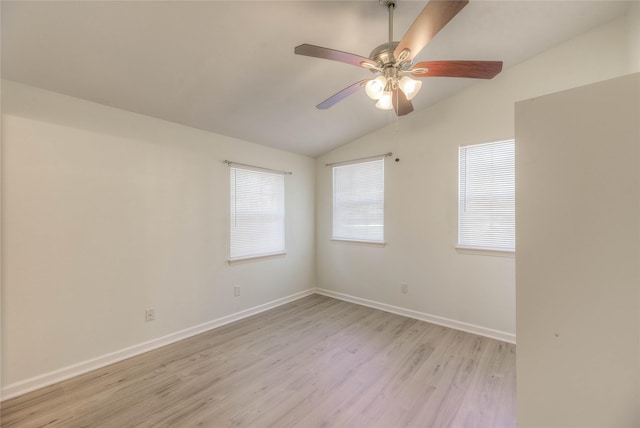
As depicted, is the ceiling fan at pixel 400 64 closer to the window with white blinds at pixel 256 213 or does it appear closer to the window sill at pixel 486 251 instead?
the window sill at pixel 486 251

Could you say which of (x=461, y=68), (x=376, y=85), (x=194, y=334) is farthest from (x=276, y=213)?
(x=461, y=68)

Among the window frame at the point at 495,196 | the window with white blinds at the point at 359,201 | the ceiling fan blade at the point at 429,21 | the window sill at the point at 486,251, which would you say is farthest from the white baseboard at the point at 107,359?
the ceiling fan blade at the point at 429,21

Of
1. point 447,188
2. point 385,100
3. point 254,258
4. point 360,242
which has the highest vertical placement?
point 385,100

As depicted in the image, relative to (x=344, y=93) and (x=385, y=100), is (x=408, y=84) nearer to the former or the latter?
(x=385, y=100)

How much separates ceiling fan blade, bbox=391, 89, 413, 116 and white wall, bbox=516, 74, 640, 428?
862mm

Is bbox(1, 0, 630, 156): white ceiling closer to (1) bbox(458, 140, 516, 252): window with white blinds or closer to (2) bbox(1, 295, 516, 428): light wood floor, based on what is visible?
(1) bbox(458, 140, 516, 252): window with white blinds

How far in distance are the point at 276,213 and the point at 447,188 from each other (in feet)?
7.66

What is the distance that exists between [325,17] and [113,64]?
161 cm

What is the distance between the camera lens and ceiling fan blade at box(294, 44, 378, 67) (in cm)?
142

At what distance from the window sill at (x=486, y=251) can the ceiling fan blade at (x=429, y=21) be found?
2.33 meters

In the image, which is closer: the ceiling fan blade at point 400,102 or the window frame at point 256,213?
the ceiling fan blade at point 400,102

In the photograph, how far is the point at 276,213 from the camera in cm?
390

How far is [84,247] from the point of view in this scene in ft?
7.40

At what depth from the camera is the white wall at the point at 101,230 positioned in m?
1.98
